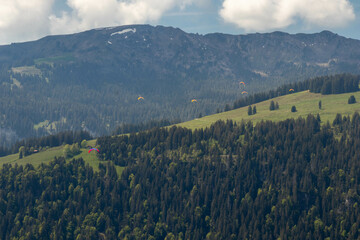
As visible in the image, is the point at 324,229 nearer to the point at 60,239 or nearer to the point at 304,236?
the point at 304,236

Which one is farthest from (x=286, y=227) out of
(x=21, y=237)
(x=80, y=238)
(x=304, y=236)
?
(x=21, y=237)

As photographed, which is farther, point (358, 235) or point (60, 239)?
point (60, 239)

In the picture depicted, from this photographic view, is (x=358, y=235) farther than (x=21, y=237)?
No

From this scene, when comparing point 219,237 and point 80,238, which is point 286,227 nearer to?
point 219,237

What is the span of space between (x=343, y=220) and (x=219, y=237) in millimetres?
51711

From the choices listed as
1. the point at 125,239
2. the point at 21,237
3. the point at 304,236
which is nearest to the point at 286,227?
the point at 304,236

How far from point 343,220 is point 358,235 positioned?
33.9ft

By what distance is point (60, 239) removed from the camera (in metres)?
200

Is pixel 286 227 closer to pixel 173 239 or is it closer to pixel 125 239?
pixel 173 239

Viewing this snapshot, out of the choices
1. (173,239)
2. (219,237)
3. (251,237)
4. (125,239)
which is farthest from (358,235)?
(125,239)

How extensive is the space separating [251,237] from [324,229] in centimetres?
3015

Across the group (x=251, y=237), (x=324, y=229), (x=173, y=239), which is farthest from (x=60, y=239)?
(x=324, y=229)

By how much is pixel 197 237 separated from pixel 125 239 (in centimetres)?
3031

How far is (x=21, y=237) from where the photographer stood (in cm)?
19912
